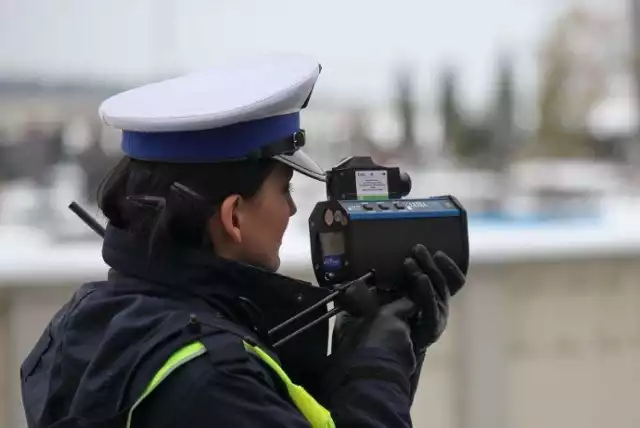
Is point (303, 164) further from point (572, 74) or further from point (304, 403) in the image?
point (572, 74)

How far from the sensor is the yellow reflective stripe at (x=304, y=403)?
3.40 ft

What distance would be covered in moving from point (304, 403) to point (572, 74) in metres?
6.25

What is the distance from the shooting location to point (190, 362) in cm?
98

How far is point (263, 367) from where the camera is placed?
1032 mm

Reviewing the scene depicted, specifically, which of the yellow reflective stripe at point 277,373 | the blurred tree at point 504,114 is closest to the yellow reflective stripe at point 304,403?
the yellow reflective stripe at point 277,373

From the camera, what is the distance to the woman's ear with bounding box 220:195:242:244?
1.10 meters

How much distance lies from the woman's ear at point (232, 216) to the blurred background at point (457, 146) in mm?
418

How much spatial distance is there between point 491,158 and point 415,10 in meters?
1.17

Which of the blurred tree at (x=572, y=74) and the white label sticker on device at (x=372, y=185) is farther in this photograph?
the blurred tree at (x=572, y=74)

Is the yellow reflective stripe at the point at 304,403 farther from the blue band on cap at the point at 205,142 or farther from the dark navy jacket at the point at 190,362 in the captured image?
the blue band on cap at the point at 205,142

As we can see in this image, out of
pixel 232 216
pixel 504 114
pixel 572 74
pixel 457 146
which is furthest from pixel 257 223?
pixel 572 74

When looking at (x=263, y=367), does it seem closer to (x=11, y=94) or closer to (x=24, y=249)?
(x=24, y=249)

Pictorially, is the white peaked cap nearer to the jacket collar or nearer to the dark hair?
the dark hair

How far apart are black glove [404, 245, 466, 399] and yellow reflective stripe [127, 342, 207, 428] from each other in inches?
13.2
